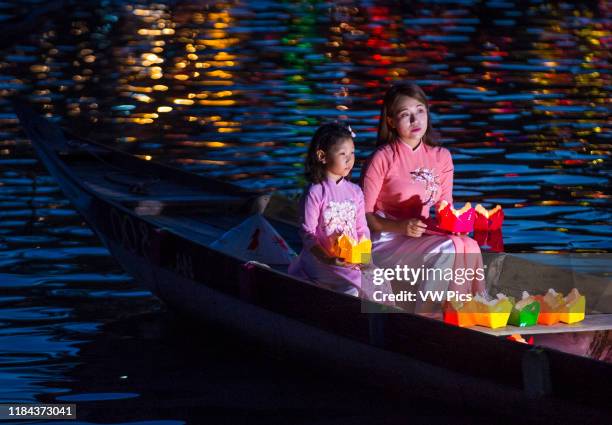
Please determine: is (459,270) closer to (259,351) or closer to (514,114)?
(259,351)

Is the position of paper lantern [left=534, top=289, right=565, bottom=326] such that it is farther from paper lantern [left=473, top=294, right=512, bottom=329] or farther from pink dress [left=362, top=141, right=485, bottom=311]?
pink dress [left=362, top=141, right=485, bottom=311]

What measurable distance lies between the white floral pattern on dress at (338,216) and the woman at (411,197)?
0.29m

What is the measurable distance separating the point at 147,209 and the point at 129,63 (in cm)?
1613

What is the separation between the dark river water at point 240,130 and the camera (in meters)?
8.56

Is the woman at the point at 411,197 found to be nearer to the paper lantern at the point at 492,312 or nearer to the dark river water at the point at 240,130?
the paper lantern at the point at 492,312

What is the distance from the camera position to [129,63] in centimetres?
2677

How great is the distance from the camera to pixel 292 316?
8.26 metres

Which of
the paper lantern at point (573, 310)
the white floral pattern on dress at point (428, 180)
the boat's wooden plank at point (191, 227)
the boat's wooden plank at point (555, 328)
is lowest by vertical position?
the boat's wooden plank at point (191, 227)

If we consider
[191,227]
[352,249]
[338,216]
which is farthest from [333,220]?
[191,227]

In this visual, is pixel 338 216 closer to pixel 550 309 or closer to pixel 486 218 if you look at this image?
pixel 486 218

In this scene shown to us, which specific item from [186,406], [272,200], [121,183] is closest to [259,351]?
[186,406]

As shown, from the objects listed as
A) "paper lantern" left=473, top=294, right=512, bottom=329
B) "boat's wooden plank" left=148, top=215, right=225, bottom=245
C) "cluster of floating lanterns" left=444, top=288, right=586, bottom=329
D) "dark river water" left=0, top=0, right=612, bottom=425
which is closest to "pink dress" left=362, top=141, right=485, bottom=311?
"cluster of floating lanterns" left=444, top=288, right=586, bottom=329

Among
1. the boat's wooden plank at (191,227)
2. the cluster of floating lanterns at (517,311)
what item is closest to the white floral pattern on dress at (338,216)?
the cluster of floating lanterns at (517,311)

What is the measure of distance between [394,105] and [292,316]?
4.31 ft
